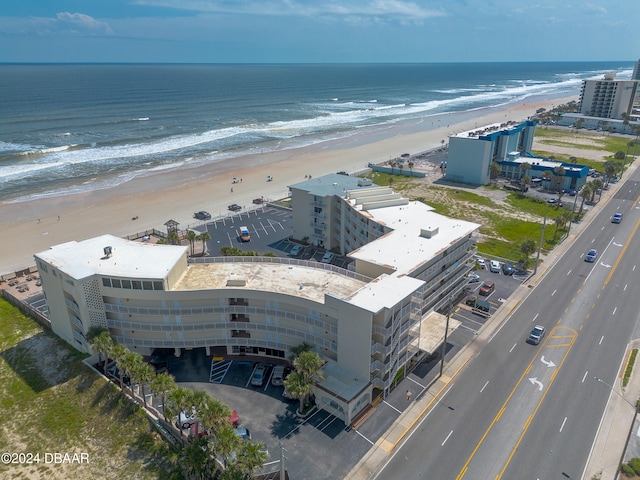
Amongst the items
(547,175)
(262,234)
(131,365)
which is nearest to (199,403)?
(131,365)

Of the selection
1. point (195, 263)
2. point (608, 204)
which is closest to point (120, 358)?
point (195, 263)

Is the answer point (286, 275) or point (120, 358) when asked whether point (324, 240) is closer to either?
point (286, 275)

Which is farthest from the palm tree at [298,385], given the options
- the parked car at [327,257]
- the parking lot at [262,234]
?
the parked car at [327,257]

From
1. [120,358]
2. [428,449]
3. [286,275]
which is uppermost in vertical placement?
[286,275]

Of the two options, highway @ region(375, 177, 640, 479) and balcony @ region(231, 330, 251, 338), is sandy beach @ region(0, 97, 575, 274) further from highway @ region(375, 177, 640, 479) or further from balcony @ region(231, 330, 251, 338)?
highway @ region(375, 177, 640, 479)

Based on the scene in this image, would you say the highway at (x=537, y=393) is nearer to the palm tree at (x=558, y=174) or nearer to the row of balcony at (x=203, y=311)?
the row of balcony at (x=203, y=311)

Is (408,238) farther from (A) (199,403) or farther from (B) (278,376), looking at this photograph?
(A) (199,403)
